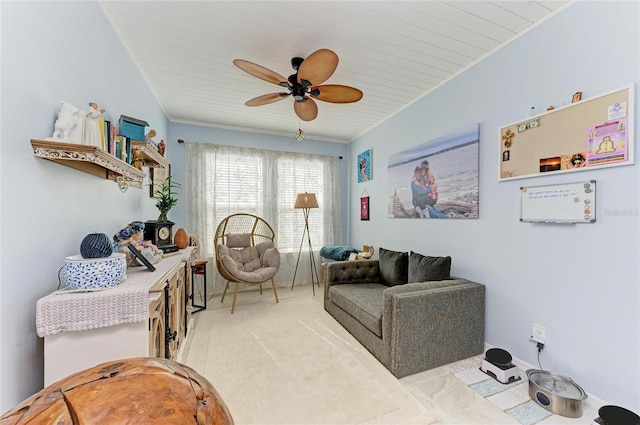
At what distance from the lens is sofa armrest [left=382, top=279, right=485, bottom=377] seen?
184 centimetres

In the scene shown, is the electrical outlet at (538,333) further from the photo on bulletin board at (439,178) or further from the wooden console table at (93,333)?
the wooden console table at (93,333)

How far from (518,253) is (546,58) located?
137 centimetres

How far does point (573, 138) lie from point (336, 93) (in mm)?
1610

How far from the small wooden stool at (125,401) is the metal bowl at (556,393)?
198 cm

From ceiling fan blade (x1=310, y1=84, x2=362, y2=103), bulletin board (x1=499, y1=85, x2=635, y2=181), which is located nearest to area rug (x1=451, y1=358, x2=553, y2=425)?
bulletin board (x1=499, y1=85, x2=635, y2=181)

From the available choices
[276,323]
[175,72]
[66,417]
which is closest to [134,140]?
[175,72]

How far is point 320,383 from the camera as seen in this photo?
5.82 ft

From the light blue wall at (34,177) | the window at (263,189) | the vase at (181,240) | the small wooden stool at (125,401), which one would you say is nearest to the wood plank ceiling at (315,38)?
the light blue wall at (34,177)

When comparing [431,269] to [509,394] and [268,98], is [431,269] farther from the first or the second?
[268,98]

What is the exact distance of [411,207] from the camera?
3.03 metres

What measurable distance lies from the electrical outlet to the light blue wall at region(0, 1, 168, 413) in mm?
2801

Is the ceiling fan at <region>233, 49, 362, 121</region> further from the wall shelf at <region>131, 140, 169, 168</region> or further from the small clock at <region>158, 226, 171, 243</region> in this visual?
the small clock at <region>158, 226, 171, 243</region>

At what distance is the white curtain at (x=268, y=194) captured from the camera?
12.1ft

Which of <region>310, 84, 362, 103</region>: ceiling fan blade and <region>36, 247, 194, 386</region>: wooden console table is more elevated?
<region>310, 84, 362, 103</region>: ceiling fan blade
